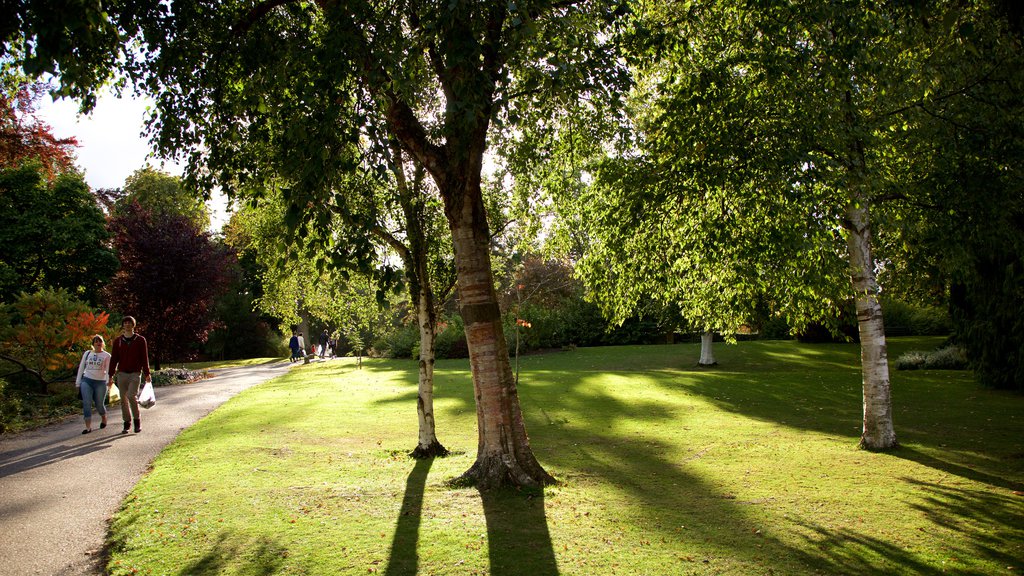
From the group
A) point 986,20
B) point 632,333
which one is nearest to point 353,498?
point 986,20

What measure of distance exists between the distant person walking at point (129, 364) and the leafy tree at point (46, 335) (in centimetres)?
593

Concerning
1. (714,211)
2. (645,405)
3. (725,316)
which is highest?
(714,211)

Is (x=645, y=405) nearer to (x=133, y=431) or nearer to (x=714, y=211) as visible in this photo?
(x=714, y=211)

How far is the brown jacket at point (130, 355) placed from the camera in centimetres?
1159

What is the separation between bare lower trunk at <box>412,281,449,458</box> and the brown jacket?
5214 mm

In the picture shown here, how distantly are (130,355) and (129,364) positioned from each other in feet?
0.59

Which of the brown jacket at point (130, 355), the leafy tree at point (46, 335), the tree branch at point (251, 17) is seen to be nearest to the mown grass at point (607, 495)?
the brown jacket at point (130, 355)

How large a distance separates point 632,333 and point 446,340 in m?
11.5

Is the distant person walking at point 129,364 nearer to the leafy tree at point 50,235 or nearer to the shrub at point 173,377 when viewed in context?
the shrub at point 173,377

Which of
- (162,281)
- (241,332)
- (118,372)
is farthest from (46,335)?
(241,332)

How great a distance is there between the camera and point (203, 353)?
160ft

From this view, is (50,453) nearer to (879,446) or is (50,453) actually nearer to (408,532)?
(408,532)

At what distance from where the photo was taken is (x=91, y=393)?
12.0 metres

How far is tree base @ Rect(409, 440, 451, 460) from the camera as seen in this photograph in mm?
10711
